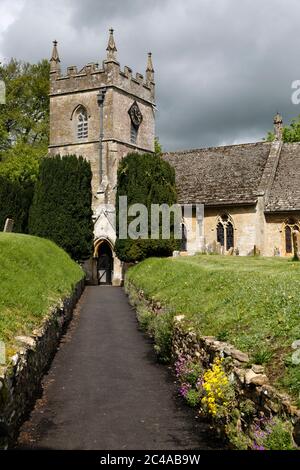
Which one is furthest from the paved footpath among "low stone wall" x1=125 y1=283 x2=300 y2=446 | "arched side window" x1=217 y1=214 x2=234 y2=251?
"arched side window" x1=217 y1=214 x2=234 y2=251

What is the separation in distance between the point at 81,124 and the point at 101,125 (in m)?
2.38

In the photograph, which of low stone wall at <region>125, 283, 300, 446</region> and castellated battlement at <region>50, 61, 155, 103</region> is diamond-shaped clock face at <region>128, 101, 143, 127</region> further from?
low stone wall at <region>125, 283, 300, 446</region>

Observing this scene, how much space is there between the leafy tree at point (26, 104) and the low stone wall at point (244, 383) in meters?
40.4

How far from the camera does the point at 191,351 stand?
10.0m

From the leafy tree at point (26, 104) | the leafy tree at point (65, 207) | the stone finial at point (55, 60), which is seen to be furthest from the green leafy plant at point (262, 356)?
the leafy tree at point (26, 104)

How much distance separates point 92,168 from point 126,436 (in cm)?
3154

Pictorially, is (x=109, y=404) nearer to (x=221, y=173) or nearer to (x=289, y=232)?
(x=289, y=232)

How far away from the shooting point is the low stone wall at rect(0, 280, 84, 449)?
6.68m

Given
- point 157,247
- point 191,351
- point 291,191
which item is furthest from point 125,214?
point 191,351

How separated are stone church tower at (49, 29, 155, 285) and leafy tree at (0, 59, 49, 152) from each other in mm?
8403

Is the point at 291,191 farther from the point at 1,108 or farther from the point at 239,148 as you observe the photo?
the point at 1,108

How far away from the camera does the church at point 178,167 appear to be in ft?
106

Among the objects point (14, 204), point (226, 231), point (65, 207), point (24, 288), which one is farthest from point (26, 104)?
point (24, 288)

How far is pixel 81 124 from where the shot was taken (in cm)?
3912
